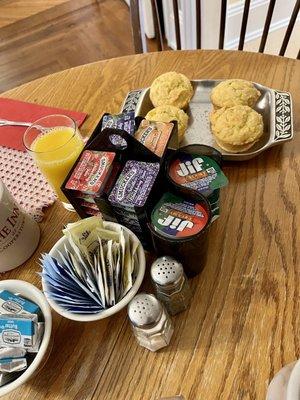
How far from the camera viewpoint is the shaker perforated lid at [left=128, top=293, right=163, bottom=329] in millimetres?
465

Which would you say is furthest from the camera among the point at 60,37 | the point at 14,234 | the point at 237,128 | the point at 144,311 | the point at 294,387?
the point at 60,37

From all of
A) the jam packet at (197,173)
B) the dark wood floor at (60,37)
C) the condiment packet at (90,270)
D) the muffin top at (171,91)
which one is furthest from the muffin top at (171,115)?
the dark wood floor at (60,37)

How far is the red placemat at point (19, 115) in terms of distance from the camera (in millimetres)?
834

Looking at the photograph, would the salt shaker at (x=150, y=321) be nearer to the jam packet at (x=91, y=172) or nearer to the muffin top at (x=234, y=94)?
the jam packet at (x=91, y=172)

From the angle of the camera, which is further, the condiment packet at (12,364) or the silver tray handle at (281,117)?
the silver tray handle at (281,117)

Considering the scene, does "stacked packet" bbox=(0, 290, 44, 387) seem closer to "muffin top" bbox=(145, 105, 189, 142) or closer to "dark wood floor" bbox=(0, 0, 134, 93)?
"muffin top" bbox=(145, 105, 189, 142)

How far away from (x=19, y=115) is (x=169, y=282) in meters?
0.58

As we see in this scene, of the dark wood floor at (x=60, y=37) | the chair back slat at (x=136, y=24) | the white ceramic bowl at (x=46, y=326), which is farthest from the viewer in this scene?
the dark wood floor at (x=60, y=37)

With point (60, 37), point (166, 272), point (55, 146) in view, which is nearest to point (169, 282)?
point (166, 272)

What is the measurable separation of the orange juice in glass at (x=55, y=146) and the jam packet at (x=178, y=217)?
7.1 inches

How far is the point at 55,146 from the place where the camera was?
0.67m

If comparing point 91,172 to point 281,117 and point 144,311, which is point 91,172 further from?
point 281,117

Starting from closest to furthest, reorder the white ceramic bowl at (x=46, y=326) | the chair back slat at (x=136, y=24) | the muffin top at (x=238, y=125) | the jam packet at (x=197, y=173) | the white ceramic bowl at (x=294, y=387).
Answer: the white ceramic bowl at (x=294, y=387) → the white ceramic bowl at (x=46, y=326) → the jam packet at (x=197, y=173) → the muffin top at (x=238, y=125) → the chair back slat at (x=136, y=24)

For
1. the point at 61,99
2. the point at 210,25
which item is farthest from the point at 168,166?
the point at 210,25
